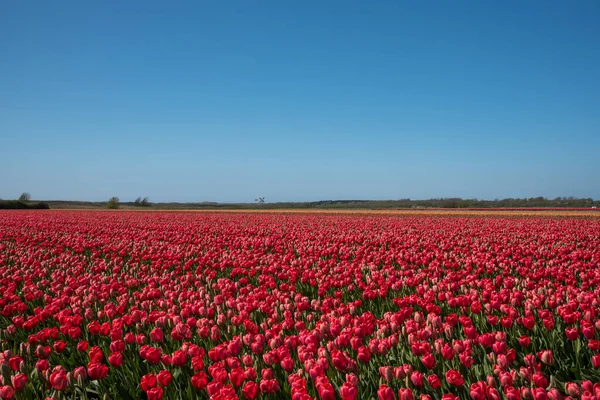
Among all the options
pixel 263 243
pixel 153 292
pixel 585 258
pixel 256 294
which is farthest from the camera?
pixel 263 243

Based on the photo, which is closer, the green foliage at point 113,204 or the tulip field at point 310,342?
the tulip field at point 310,342

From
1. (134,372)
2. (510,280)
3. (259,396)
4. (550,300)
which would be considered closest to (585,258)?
(510,280)

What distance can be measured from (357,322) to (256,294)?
5.78 feet

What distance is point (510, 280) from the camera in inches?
241

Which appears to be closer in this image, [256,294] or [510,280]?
[256,294]

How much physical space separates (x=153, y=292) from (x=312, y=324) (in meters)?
2.46

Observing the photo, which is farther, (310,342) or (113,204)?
(113,204)

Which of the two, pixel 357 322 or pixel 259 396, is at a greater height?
pixel 357 322

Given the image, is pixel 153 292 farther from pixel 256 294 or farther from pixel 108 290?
pixel 256 294

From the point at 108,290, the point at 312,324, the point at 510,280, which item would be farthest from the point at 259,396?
the point at 510,280

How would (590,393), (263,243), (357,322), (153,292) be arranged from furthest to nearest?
(263,243), (153,292), (357,322), (590,393)

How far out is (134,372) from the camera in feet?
11.8

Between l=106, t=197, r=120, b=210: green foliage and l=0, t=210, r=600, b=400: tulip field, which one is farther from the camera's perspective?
l=106, t=197, r=120, b=210: green foliage

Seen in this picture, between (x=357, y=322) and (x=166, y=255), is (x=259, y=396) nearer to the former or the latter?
(x=357, y=322)
